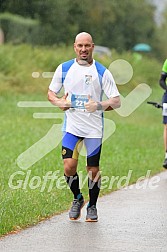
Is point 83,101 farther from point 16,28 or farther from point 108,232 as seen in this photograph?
point 16,28

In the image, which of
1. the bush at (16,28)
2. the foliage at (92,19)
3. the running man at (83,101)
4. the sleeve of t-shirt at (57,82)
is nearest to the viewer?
the running man at (83,101)

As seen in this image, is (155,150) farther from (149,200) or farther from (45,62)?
(45,62)

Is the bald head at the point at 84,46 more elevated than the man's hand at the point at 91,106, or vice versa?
the bald head at the point at 84,46

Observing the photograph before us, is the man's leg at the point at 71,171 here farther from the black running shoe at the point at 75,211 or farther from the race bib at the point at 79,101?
the race bib at the point at 79,101

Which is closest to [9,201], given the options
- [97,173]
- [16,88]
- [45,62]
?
[97,173]

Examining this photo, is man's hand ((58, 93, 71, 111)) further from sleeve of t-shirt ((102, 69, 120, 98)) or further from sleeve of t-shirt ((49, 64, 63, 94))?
sleeve of t-shirt ((102, 69, 120, 98))

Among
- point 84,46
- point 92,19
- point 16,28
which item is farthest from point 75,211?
point 92,19

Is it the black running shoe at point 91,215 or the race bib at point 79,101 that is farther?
the black running shoe at point 91,215

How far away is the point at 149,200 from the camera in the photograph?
11703 millimetres

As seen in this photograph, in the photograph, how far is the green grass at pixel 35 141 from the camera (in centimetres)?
1048

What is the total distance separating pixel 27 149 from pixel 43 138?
2.00 metres

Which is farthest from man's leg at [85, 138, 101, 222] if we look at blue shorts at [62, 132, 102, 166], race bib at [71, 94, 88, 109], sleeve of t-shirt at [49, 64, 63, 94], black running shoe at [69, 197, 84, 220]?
sleeve of t-shirt at [49, 64, 63, 94]

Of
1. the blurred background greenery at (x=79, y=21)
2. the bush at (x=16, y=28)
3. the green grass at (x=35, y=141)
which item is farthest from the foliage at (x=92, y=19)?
the green grass at (x=35, y=141)

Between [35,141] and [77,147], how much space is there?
30.1 ft
